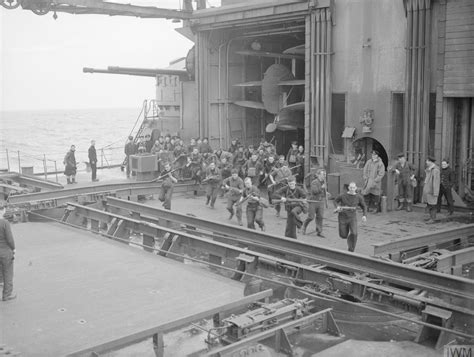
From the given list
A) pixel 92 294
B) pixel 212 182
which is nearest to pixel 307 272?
pixel 92 294

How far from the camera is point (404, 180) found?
673 inches

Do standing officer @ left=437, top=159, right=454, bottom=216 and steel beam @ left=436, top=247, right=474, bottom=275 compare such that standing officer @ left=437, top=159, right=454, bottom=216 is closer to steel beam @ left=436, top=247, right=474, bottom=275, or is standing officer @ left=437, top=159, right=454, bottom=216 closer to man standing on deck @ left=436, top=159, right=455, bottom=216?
man standing on deck @ left=436, top=159, right=455, bottom=216

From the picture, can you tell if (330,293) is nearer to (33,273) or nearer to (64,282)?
(64,282)

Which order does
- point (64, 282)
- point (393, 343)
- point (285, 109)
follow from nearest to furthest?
point (393, 343), point (64, 282), point (285, 109)

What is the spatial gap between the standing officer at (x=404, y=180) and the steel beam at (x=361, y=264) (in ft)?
19.9

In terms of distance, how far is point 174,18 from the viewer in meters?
24.7

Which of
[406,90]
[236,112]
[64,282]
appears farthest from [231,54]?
[64,282]

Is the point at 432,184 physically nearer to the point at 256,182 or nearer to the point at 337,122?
the point at 337,122

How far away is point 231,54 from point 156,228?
47.1 feet

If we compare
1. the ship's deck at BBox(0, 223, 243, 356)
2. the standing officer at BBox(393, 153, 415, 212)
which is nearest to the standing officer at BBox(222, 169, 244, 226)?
the ship's deck at BBox(0, 223, 243, 356)

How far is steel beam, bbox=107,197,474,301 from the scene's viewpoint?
30.5 feet

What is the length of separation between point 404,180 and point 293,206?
15.6 ft

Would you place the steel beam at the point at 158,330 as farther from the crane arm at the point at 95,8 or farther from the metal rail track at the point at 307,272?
the crane arm at the point at 95,8

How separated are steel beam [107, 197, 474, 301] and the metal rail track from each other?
27 millimetres
